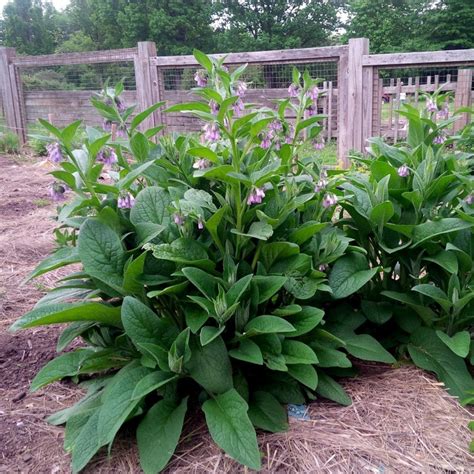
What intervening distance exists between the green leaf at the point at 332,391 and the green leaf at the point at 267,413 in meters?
0.19

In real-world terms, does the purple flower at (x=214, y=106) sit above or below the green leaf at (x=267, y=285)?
above

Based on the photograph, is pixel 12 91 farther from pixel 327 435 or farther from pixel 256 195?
pixel 327 435

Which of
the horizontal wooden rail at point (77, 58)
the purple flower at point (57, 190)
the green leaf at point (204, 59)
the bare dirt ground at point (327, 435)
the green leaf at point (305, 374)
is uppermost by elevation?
the horizontal wooden rail at point (77, 58)

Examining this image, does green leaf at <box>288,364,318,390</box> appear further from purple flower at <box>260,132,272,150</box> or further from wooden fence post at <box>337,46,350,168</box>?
wooden fence post at <box>337,46,350,168</box>

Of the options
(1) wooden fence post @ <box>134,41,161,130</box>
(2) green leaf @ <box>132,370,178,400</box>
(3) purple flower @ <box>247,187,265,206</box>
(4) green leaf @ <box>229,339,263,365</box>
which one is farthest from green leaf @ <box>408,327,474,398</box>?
(1) wooden fence post @ <box>134,41,161,130</box>

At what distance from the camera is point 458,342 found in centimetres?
Result: 218

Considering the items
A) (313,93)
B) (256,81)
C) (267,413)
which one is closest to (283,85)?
(256,81)

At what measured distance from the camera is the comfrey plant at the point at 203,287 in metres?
1.92

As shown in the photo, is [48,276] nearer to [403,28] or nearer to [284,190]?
[284,190]

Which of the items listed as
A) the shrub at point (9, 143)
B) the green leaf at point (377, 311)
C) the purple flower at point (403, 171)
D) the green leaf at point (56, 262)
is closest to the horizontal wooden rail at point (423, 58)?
the purple flower at point (403, 171)

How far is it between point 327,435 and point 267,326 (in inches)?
18.5

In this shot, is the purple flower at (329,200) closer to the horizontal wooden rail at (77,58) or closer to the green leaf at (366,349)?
the green leaf at (366,349)

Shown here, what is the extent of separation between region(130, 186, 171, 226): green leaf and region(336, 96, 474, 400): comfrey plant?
2.90ft

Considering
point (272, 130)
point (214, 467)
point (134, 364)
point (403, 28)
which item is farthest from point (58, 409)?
point (403, 28)
